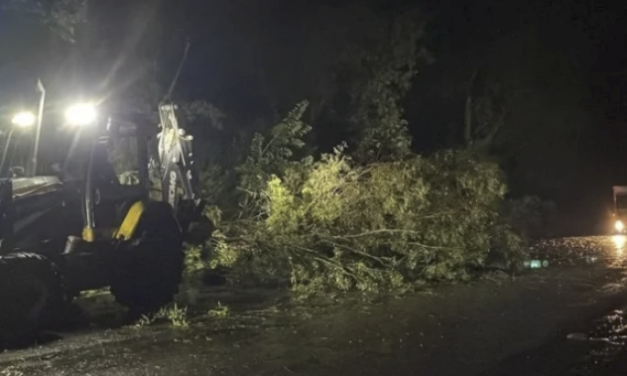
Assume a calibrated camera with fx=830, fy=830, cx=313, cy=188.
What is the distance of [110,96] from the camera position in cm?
1170

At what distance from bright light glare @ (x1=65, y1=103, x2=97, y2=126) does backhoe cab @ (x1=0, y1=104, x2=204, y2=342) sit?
0.01 meters

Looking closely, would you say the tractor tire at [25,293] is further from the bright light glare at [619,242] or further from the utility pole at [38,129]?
the bright light glare at [619,242]

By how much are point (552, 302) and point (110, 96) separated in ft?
23.0

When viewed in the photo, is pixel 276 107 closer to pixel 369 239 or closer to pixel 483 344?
pixel 369 239

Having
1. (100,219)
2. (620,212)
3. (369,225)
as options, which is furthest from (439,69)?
(100,219)

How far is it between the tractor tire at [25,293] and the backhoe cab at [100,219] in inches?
0.5

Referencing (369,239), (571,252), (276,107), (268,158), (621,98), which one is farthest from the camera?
(621,98)

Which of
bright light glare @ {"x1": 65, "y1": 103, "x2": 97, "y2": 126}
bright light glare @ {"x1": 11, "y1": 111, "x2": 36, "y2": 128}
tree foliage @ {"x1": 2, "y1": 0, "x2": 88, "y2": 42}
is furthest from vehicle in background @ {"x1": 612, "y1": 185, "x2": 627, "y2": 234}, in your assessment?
bright light glare @ {"x1": 11, "y1": 111, "x2": 36, "y2": 128}

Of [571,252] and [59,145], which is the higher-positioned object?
[59,145]

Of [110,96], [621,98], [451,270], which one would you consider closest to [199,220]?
[110,96]

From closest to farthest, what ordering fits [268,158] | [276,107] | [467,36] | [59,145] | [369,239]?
[59,145], [369,239], [268,158], [276,107], [467,36]

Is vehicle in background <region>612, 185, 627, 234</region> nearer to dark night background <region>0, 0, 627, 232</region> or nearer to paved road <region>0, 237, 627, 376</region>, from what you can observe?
dark night background <region>0, 0, 627, 232</region>

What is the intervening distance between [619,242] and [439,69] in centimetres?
855

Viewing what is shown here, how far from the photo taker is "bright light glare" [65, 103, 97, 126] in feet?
34.7
